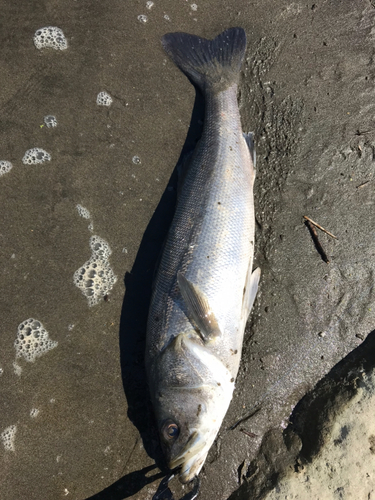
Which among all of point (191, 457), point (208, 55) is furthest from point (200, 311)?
point (208, 55)

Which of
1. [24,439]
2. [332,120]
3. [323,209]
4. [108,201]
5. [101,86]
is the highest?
[332,120]

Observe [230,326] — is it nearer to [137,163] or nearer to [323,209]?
[323,209]

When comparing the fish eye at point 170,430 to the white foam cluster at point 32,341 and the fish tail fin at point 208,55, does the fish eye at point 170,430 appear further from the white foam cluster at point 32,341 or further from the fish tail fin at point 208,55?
the fish tail fin at point 208,55

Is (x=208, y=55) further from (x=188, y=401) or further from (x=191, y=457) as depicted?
(x=191, y=457)

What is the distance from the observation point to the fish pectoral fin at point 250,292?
116 inches

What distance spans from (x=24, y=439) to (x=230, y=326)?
212 centimetres

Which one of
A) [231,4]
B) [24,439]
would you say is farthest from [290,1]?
[24,439]

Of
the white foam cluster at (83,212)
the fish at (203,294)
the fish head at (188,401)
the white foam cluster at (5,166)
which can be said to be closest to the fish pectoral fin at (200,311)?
the fish at (203,294)

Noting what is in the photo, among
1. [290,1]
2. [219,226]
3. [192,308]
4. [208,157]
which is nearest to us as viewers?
[192,308]

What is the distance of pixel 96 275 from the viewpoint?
10.8 feet

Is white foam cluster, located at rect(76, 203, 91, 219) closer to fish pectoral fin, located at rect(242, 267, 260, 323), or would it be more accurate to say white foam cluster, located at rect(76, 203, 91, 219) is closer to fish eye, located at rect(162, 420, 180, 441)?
fish pectoral fin, located at rect(242, 267, 260, 323)

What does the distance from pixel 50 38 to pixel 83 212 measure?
76.0 inches

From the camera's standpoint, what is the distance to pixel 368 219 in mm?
3416

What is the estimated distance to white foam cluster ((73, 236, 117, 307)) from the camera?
10.7 ft
